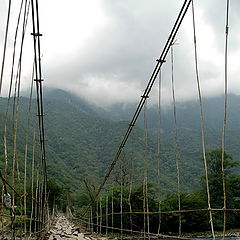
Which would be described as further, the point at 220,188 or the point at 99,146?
the point at 99,146

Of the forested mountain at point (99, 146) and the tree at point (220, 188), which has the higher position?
the forested mountain at point (99, 146)

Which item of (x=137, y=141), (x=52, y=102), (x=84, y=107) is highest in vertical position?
(x=84, y=107)

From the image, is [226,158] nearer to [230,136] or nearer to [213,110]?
[230,136]

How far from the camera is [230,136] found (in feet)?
159

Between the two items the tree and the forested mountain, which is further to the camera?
the forested mountain

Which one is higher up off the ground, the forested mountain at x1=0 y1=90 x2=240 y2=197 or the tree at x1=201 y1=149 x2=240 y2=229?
the forested mountain at x1=0 y1=90 x2=240 y2=197

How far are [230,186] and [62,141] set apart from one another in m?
32.6

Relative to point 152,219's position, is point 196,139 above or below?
above

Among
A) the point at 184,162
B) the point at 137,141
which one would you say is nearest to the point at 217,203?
the point at 184,162

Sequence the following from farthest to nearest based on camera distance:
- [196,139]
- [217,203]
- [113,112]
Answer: [113,112], [196,139], [217,203]

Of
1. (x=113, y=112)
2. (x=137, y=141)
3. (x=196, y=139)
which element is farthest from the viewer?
(x=113, y=112)

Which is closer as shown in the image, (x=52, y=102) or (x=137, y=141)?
(x=137, y=141)

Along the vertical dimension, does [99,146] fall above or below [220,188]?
above

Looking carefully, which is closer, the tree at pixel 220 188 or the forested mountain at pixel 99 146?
the tree at pixel 220 188
